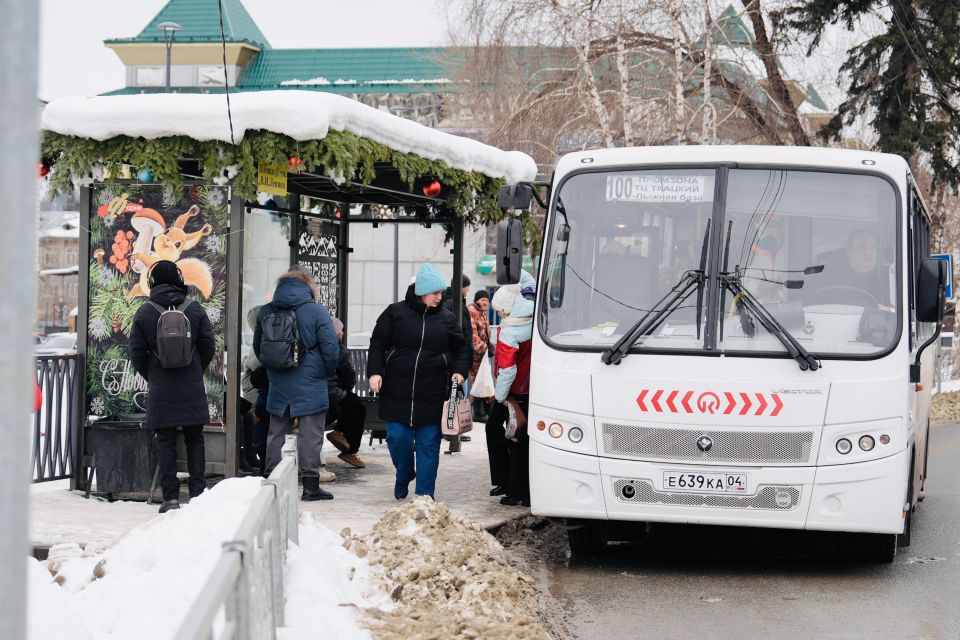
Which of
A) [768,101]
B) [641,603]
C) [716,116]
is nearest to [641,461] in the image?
[641,603]

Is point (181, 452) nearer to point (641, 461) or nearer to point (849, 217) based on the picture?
point (641, 461)

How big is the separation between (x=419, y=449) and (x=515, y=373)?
0.99 m

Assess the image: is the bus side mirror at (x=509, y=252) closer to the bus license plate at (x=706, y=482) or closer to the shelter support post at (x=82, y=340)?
the bus license plate at (x=706, y=482)

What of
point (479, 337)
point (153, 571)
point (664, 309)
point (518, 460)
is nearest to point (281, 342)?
point (518, 460)

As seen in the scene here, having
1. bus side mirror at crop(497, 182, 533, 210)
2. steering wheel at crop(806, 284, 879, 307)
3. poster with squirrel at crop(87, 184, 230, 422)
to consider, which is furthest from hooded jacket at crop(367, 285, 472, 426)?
steering wheel at crop(806, 284, 879, 307)

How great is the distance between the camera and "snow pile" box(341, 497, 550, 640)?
19.5 feet

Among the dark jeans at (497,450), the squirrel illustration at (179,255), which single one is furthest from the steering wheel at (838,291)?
the squirrel illustration at (179,255)

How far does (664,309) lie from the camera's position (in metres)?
8.27

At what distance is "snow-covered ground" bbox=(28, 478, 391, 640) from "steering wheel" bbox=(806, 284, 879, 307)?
331 centimetres

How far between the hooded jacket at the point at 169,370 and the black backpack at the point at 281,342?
2.02 feet

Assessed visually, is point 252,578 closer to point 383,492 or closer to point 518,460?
point 518,460

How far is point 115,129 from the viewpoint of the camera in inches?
387

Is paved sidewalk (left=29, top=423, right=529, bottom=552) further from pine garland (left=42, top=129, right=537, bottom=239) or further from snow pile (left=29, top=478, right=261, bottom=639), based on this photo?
pine garland (left=42, top=129, right=537, bottom=239)

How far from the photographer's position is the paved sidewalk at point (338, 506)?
854 cm
